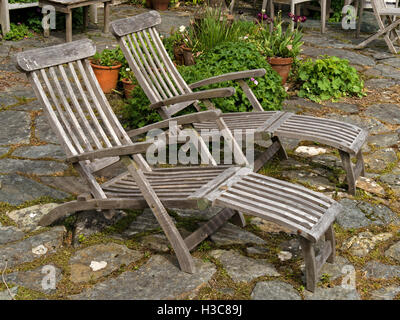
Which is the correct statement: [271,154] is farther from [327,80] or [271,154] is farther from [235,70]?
[327,80]

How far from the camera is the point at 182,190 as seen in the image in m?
3.18

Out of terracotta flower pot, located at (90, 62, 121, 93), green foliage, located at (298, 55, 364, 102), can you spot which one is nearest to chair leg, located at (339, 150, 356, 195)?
green foliage, located at (298, 55, 364, 102)

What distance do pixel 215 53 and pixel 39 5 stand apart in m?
3.13

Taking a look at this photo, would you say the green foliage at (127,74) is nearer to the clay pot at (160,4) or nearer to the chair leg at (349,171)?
the chair leg at (349,171)

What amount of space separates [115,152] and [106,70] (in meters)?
2.83

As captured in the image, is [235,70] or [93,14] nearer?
[235,70]

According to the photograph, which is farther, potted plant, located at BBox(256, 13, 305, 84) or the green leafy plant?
potted plant, located at BBox(256, 13, 305, 84)

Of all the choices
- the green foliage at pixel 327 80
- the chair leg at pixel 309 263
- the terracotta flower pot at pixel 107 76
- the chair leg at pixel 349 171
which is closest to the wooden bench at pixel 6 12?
the terracotta flower pot at pixel 107 76

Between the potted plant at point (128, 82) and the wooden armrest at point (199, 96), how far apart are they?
123 centimetres

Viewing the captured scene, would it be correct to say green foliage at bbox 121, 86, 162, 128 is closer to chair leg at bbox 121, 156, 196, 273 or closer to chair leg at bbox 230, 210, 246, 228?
Answer: chair leg at bbox 230, 210, 246, 228

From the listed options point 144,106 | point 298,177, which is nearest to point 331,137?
point 298,177

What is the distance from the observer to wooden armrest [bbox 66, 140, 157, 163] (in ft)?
9.55

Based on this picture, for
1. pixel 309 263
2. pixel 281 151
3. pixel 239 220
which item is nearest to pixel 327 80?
pixel 281 151

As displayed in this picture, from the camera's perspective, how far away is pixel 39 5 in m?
7.39
